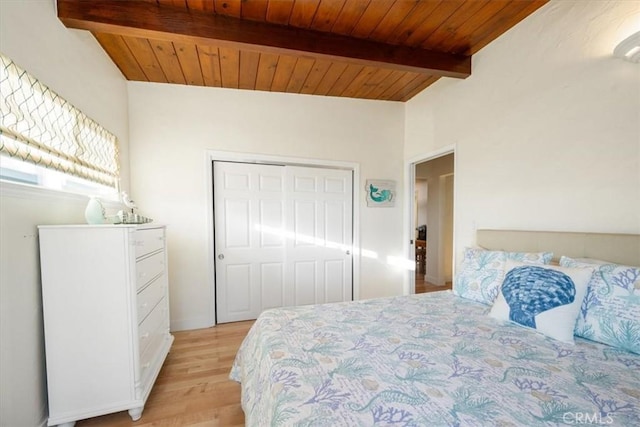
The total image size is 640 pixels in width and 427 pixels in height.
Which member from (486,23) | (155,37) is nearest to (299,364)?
(155,37)

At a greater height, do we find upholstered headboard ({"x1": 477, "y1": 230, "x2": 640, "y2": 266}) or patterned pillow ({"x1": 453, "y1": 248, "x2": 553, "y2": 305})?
upholstered headboard ({"x1": 477, "y1": 230, "x2": 640, "y2": 266})

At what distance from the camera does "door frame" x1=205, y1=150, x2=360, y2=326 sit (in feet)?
9.10

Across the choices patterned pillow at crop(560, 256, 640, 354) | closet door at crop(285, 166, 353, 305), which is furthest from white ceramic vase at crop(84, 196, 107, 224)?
patterned pillow at crop(560, 256, 640, 354)

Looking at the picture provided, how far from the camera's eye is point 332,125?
316 cm

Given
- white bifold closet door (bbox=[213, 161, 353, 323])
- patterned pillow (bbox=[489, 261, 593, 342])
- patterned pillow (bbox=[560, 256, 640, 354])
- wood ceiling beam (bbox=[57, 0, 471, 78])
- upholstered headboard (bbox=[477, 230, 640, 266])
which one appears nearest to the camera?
patterned pillow (bbox=[560, 256, 640, 354])

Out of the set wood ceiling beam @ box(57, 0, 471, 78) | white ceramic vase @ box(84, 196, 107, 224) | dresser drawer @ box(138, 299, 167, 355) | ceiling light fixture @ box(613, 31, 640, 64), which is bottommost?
dresser drawer @ box(138, 299, 167, 355)

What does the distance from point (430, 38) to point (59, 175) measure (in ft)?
9.46

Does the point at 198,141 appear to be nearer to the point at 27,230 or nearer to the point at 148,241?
the point at 148,241

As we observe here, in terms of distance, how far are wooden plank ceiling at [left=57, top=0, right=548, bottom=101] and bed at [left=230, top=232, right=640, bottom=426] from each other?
70.1 inches

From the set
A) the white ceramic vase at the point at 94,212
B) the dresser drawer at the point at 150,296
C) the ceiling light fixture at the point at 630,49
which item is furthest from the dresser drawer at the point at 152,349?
the ceiling light fixture at the point at 630,49

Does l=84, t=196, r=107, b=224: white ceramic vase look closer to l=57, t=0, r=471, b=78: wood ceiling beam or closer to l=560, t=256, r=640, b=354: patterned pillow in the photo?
l=57, t=0, r=471, b=78: wood ceiling beam

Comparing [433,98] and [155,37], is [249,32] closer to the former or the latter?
[155,37]

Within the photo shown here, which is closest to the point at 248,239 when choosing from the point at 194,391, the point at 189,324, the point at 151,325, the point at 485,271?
the point at 189,324

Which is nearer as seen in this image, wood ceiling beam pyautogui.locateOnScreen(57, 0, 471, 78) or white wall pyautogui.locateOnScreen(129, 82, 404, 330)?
wood ceiling beam pyautogui.locateOnScreen(57, 0, 471, 78)
